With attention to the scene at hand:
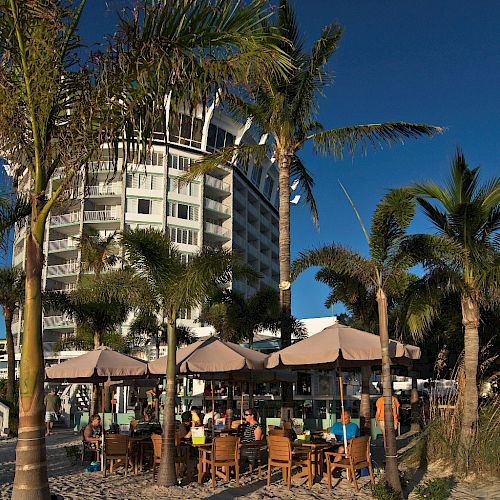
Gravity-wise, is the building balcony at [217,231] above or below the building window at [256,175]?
below

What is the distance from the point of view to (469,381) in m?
11.4

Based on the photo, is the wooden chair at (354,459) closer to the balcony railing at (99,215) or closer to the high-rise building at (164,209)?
the high-rise building at (164,209)

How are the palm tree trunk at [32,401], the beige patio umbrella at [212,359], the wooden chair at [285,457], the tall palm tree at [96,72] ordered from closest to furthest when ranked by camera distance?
the palm tree trunk at [32,401] → the tall palm tree at [96,72] → the wooden chair at [285,457] → the beige patio umbrella at [212,359]

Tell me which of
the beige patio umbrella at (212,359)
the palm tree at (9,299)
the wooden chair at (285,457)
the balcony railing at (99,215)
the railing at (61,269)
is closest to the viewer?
the wooden chair at (285,457)

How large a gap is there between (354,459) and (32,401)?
607cm

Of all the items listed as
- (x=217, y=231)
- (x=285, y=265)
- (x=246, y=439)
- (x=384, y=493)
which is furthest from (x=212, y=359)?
(x=217, y=231)

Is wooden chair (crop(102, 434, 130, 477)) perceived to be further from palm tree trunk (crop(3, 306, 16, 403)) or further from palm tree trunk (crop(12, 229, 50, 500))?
palm tree trunk (crop(3, 306, 16, 403))

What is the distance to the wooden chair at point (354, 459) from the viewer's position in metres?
9.75

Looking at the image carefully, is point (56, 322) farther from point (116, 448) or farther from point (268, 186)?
point (116, 448)

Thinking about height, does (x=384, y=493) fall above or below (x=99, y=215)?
below

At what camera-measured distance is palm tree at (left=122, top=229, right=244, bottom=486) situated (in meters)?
10.3

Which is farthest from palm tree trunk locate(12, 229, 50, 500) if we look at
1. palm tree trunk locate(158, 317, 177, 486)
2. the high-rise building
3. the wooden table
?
the high-rise building

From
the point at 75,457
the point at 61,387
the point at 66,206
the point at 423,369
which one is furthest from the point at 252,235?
the point at 66,206

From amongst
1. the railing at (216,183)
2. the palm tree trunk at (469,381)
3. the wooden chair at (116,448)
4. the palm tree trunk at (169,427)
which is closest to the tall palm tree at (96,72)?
the palm tree trunk at (169,427)
